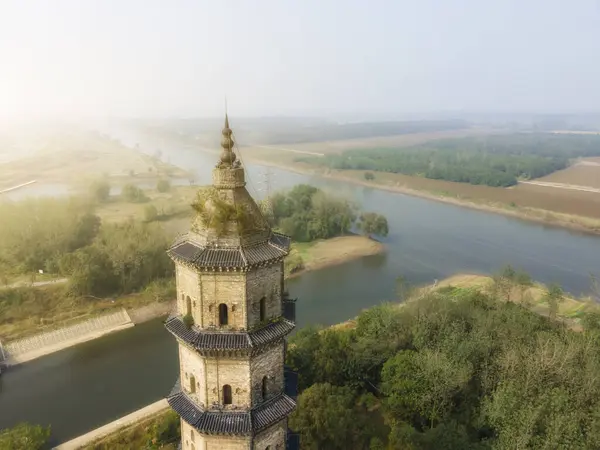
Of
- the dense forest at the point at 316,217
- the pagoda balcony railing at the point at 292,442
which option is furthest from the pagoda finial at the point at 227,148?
the dense forest at the point at 316,217

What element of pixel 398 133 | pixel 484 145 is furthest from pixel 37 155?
pixel 398 133

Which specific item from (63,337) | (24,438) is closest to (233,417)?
(24,438)

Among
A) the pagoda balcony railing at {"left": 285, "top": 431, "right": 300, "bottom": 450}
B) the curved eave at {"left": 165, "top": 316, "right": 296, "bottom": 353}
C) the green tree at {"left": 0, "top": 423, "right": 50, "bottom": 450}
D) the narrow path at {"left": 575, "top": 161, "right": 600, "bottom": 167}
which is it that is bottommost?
the green tree at {"left": 0, "top": 423, "right": 50, "bottom": 450}

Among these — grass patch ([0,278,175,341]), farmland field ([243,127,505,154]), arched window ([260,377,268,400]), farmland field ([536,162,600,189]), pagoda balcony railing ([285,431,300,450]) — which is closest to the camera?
arched window ([260,377,268,400])

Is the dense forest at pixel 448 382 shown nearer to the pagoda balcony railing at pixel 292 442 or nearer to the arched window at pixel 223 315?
the pagoda balcony railing at pixel 292 442

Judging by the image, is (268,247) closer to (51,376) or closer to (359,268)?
(51,376)

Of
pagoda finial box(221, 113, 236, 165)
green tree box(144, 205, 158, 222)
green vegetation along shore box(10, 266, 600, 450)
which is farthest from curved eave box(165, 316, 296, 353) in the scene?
green tree box(144, 205, 158, 222)

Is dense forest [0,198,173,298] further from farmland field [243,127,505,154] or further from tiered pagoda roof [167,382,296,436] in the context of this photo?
farmland field [243,127,505,154]
